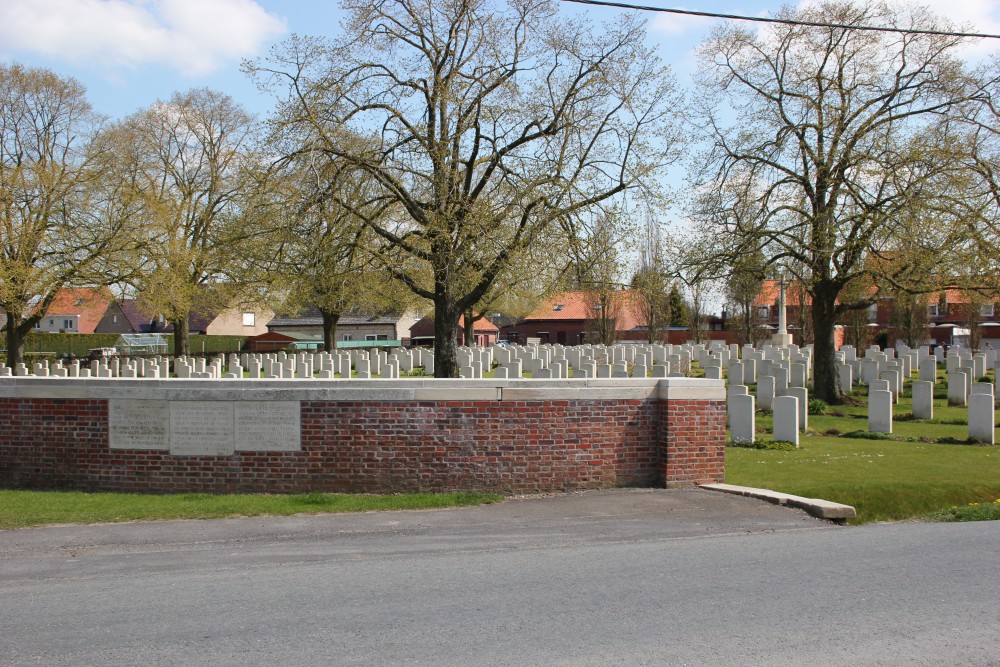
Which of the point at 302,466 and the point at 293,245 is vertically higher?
the point at 293,245

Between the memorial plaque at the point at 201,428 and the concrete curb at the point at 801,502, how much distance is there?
19.4 feet

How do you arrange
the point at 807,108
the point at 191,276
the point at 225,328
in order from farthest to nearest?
the point at 225,328
the point at 191,276
the point at 807,108

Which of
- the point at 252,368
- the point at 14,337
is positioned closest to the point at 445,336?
the point at 252,368

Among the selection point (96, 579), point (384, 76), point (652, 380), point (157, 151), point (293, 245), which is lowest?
point (96, 579)

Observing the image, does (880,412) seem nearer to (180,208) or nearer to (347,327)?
(180,208)

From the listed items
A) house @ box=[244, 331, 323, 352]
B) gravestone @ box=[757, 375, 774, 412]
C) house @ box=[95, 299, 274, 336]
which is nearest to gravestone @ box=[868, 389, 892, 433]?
gravestone @ box=[757, 375, 774, 412]

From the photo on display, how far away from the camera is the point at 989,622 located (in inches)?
203

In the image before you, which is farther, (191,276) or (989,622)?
(191,276)

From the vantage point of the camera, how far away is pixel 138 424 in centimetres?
1052

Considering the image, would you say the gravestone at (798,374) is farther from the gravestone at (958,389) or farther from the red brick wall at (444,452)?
the red brick wall at (444,452)

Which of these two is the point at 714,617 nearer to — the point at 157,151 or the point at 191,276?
the point at 191,276

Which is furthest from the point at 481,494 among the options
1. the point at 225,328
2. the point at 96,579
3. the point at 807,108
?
the point at 225,328

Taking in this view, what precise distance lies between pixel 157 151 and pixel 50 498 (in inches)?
1175

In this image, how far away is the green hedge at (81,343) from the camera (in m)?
49.9
